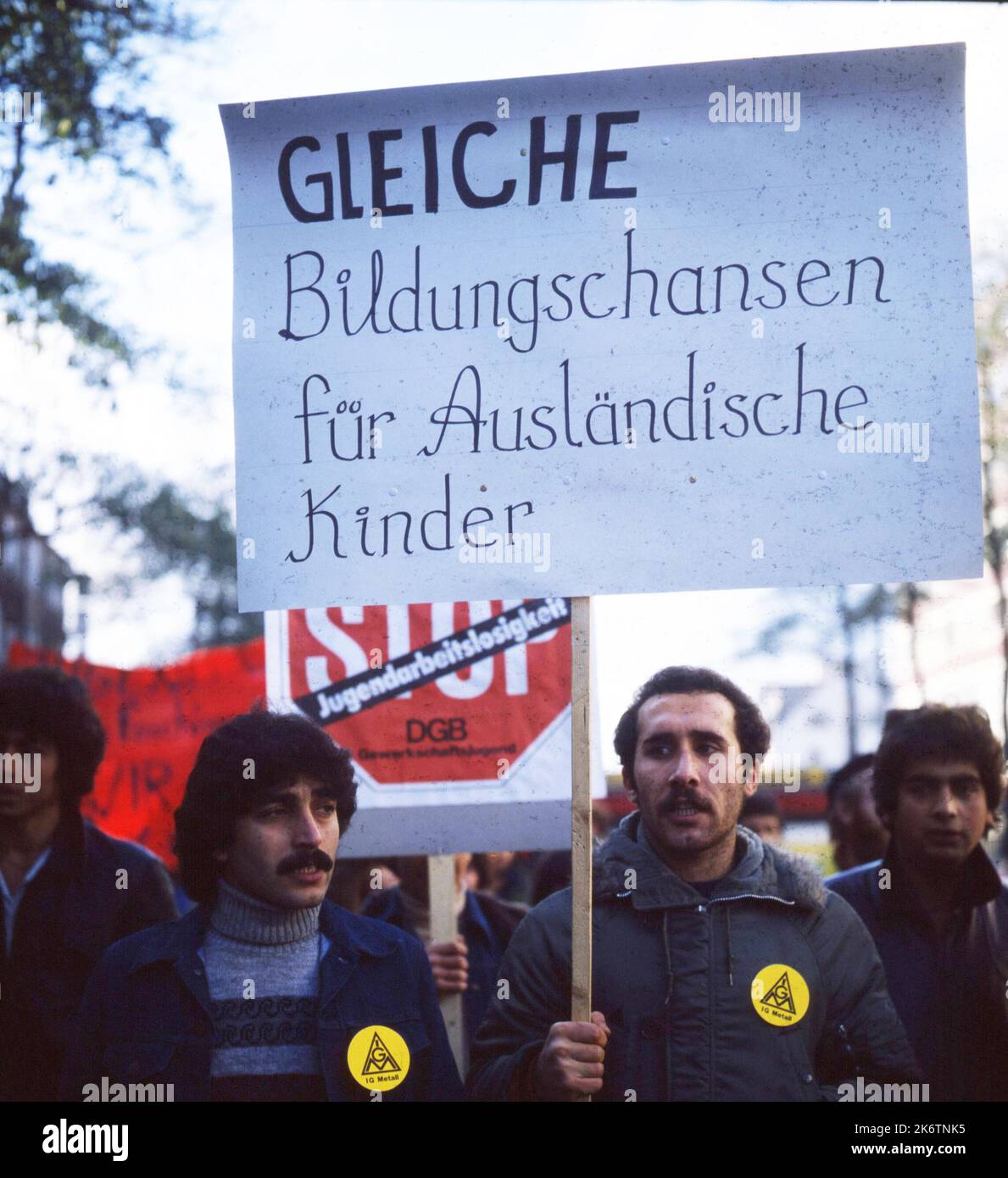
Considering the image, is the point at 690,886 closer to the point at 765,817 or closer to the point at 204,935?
the point at 204,935

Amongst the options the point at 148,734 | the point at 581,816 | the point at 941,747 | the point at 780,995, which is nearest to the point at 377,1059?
the point at 581,816

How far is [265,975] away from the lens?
8.05 feet

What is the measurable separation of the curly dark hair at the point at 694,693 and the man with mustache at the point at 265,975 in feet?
1.93

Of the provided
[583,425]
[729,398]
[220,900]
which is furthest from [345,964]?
[729,398]

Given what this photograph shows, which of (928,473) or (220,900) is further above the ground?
(928,473)

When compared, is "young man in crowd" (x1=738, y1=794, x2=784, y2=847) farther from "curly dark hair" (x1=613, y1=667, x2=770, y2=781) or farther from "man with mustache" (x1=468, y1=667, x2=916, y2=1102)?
"man with mustache" (x1=468, y1=667, x2=916, y2=1102)

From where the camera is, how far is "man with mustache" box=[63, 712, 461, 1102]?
94.0 inches

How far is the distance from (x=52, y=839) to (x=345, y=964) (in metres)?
1.22

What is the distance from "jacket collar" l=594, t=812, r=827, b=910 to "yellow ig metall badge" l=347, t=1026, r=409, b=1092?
49cm

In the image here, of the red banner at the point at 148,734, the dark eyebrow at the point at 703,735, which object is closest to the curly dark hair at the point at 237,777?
the dark eyebrow at the point at 703,735

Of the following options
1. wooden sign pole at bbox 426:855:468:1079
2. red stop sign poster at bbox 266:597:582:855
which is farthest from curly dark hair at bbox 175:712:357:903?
red stop sign poster at bbox 266:597:582:855
